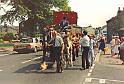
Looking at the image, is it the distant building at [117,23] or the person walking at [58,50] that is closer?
the person walking at [58,50]

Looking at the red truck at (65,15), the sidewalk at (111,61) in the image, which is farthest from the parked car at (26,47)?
the red truck at (65,15)

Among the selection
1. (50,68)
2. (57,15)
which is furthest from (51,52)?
(57,15)

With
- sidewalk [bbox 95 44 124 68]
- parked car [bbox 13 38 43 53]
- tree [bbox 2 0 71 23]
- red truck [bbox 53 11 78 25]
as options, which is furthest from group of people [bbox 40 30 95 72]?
tree [bbox 2 0 71 23]

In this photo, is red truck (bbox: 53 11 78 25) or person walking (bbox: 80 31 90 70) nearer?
person walking (bbox: 80 31 90 70)

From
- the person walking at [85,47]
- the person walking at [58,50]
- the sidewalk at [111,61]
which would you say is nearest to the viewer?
the person walking at [58,50]

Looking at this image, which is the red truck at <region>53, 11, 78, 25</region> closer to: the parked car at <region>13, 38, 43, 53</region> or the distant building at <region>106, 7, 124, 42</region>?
the parked car at <region>13, 38, 43, 53</region>

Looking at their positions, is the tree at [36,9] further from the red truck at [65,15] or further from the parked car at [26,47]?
the red truck at [65,15]

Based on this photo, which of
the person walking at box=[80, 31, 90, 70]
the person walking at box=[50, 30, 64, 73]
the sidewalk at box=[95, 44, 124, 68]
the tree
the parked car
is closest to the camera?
the person walking at box=[50, 30, 64, 73]

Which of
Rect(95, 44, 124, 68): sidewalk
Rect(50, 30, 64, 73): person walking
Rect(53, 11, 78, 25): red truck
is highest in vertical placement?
Rect(53, 11, 78, 25): red truck

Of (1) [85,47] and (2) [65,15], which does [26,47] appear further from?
(1) [85,47]

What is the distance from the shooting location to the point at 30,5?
70.9 metres

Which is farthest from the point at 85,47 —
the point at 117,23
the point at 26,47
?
the point at 117,23

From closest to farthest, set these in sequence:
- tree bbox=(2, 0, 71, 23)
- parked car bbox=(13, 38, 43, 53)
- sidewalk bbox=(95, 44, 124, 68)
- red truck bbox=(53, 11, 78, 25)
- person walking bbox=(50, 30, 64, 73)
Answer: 1. person walking bbox=(50, 30, 64, 73)
2. sidewalk bbox=(95, 44, 124, 68)
3. red truck bbox=(53, 11, 78, 25)
4. parked car bbox=(13, 38, 43, 53)
5. tree bbox=(2, 0, 71, 23)

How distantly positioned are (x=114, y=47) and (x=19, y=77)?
1839cm
